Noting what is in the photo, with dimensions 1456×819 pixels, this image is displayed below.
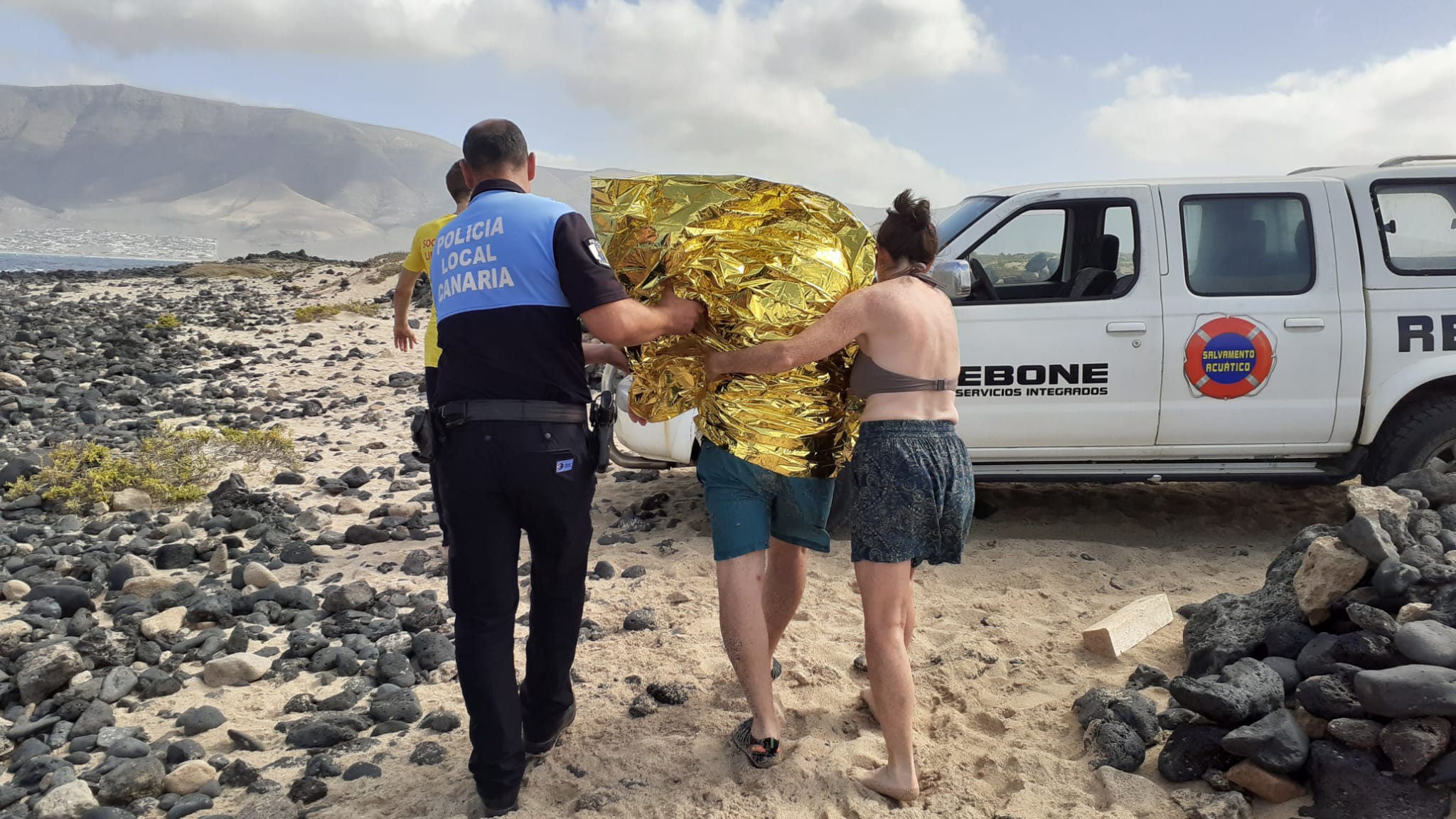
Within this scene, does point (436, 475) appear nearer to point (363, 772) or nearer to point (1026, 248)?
point (363, 772)

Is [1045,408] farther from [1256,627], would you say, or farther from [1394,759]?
[1394,759]

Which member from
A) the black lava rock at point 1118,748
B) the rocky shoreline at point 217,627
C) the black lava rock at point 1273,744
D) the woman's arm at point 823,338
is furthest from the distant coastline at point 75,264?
the black lava rock at point 1273,744

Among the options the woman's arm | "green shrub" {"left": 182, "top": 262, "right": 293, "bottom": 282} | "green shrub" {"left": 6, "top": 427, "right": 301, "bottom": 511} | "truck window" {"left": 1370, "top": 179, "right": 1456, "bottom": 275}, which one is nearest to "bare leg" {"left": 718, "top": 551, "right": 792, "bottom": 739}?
the woman's arm

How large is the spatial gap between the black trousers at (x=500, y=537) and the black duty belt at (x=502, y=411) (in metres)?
0.02

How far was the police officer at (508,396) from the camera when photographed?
9.18 ft

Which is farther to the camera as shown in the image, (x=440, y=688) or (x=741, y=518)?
(x=440, y=688)

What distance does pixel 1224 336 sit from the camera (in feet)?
17.4

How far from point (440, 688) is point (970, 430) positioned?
3.18m

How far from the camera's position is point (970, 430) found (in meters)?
5.43

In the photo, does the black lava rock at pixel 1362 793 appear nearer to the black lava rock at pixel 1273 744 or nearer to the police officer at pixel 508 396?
the black lava rock at pixel 1273 744

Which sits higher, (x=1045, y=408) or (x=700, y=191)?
(x=700, y=191)

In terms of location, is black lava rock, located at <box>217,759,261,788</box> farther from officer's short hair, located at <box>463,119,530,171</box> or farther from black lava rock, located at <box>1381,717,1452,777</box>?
black lava rock, located at <box>1381,717,1452,777</box>

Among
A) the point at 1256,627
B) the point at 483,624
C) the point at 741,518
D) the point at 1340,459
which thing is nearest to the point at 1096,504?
the point at 1340,459

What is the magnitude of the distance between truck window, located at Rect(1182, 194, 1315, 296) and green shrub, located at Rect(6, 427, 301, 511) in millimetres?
6486
